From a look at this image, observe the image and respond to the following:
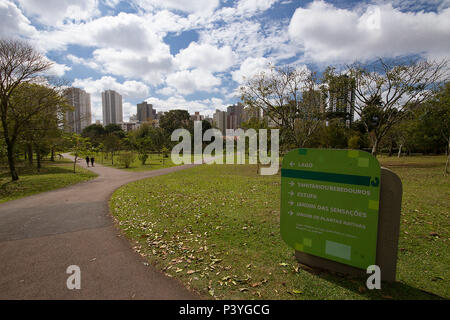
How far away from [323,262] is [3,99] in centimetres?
2156

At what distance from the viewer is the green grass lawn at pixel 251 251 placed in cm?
352

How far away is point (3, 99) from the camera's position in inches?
600

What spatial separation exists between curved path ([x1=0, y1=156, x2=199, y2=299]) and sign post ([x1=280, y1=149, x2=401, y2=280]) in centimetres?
227

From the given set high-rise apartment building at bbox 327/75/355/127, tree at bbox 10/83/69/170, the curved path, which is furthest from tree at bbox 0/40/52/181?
high-rise apartment building at bbox 327/75/355/127

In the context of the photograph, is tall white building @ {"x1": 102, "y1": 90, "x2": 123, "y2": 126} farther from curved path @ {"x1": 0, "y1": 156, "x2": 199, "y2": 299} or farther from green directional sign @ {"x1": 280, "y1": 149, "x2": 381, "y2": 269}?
green directional sign @ {"x1": 280, "y1": 149, "x2": 381, "y2": 269}

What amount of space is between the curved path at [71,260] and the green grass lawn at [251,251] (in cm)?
38

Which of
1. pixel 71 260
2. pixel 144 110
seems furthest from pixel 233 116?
pixel 71 260

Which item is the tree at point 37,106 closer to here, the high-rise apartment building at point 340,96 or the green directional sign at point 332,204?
the green directional sign at point 332,204

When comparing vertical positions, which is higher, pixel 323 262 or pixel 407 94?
pixel 407 94

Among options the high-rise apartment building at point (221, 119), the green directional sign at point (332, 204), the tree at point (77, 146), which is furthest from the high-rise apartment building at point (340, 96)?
the high-rise apartment building at point (221, 119)

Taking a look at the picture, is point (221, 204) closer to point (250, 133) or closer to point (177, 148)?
point (250, 133)

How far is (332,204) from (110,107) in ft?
502
